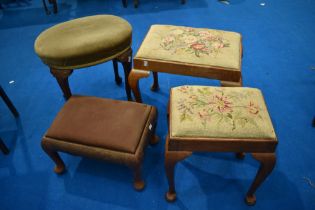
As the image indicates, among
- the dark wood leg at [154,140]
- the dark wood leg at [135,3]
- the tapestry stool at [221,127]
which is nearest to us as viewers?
the tapestry stool at [221,127]

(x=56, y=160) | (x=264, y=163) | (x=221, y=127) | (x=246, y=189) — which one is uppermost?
(x=221, y=127)

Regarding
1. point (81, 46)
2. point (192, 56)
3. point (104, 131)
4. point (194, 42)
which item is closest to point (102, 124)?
point (104, 131)

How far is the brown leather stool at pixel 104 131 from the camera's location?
1.04 metres

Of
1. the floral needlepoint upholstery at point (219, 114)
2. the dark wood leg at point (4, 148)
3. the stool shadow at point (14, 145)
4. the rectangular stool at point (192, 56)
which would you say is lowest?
the stool shadow at point (14, 145)


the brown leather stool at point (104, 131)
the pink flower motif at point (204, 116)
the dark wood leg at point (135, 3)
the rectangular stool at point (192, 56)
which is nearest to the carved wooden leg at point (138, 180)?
the brown leather stool at point (104, 131)

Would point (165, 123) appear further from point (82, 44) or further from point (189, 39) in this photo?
point (82, 44)

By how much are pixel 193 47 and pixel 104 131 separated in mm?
640

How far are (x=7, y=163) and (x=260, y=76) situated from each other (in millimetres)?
1809

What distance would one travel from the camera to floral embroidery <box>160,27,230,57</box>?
1.26 meters

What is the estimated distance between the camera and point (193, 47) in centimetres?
128

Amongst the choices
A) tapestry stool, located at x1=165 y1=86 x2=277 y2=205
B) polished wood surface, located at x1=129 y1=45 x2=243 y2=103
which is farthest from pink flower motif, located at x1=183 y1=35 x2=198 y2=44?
tapestry stool, located at x1=165 y1=86 x2=277 y2=205

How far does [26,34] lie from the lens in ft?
8.13

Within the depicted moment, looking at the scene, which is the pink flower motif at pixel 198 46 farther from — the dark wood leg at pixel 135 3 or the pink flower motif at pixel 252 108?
the dark wood leg at pixel 135 3

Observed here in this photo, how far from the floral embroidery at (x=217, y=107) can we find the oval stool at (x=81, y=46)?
0.49 metres
